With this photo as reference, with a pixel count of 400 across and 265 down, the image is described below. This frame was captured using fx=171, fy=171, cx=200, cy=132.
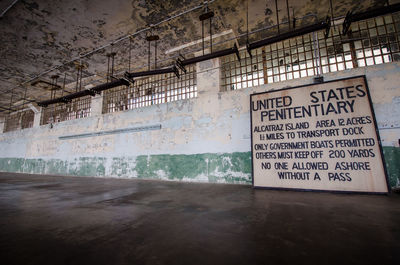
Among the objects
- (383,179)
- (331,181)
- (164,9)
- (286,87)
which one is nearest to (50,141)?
(164,9)

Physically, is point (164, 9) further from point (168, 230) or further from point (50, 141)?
point (50, 141)

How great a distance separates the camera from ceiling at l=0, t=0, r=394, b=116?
3.72 metres

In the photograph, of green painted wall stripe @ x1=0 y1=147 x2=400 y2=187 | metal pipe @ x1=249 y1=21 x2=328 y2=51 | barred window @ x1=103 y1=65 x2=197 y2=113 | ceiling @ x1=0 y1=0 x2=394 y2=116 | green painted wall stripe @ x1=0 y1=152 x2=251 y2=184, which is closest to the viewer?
metal pipe @ x1=249 y1=21 x2=328 y2=51

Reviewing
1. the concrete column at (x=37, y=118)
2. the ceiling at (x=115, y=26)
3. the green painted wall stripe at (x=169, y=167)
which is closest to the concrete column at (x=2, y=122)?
the concrete column at (x=37, y=118)

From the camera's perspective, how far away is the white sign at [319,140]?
10.2 ft

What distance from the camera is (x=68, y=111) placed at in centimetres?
857

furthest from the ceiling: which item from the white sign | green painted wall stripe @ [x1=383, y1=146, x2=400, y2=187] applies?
green painted wall stripe @ [x1=383, y1=146, x2=400, y2=187]

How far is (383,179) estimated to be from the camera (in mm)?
2926

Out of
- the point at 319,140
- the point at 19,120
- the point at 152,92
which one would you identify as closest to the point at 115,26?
the point at 152,92

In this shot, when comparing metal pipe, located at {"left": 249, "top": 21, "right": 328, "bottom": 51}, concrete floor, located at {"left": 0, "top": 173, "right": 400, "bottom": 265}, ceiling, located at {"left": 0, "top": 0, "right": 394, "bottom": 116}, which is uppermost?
ceiling, located at {"left": 0, "top": 0, "right": 394, "bottom": 116}

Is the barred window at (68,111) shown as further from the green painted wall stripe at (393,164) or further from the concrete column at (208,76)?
the green painted wall stripe at (393,164)

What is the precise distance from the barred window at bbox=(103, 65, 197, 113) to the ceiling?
0.68 m

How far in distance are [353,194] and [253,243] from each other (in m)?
2.91

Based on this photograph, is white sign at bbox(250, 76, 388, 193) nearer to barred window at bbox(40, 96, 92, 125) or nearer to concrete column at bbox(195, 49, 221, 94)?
concrete column at bbox(195, 49, 221, 94)
